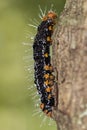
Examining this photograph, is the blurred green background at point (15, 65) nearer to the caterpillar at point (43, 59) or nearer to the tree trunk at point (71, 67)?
the caterpillar at point (43, 59)

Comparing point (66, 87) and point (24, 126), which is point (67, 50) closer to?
point (66, 87)

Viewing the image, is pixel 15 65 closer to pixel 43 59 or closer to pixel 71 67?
pixel 43 59

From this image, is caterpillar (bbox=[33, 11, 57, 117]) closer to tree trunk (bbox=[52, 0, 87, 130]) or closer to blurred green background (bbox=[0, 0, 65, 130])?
tree trunk (bbox=[52, 0, 87, 130])

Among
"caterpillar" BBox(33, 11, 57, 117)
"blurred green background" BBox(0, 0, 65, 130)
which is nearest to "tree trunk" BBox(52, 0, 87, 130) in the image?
"caterpillar" BBox(33, 11, 57, 117)

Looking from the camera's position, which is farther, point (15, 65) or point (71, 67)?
point (15, 65)

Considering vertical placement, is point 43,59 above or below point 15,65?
above

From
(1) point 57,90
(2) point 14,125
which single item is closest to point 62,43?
(1) point 57,90

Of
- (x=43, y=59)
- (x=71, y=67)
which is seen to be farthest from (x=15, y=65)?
(x=71, y=67)

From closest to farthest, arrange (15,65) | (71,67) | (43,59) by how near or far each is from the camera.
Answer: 1. (71,67)
2. (43,59)
3. (15,65)
